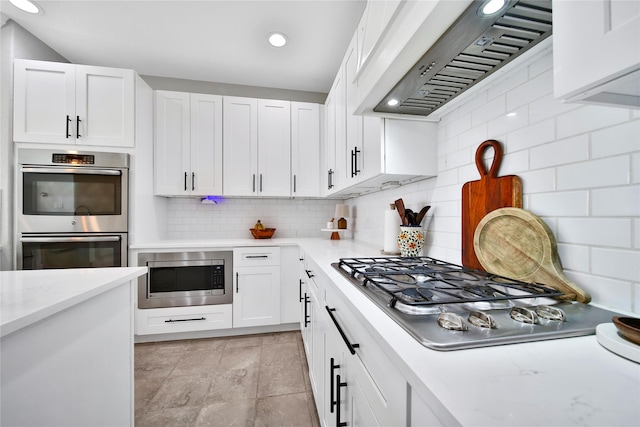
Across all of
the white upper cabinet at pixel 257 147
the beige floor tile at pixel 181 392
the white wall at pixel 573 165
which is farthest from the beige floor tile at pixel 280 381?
the white upper cabinet at pixel 257 147

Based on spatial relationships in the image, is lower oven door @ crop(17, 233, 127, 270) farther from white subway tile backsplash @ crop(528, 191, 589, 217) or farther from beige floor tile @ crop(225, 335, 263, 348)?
white subway tile backsplash @ crop(528, 191, 589, 217)

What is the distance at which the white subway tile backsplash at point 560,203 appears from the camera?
787 mm

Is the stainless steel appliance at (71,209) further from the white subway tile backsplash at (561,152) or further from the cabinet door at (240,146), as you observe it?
the white subway tile backsplash at (561,152)

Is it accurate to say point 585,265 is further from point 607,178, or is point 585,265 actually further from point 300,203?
point 300,203

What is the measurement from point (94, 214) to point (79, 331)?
184cm

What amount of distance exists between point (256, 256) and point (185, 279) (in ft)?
2.23

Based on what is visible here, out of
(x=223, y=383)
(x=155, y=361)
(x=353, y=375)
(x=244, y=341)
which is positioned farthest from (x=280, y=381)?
(x=353, y=375)

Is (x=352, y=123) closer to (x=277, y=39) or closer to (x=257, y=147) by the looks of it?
(x=277, y=39)

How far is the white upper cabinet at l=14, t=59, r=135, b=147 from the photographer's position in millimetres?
2197

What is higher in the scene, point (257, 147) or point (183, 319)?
point (257, 147)

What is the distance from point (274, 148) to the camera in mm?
2883

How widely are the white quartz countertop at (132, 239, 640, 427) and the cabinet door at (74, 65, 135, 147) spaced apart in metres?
2.80

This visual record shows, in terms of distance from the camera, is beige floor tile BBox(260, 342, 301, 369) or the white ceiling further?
beige floor tile BBox(260, 342, 301, 369)

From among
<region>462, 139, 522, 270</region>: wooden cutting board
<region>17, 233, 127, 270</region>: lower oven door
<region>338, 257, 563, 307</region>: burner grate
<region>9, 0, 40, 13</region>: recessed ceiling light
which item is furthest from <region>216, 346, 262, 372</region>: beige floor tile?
<region>9, 0, 40, 13</region>: recessed ceiling light
